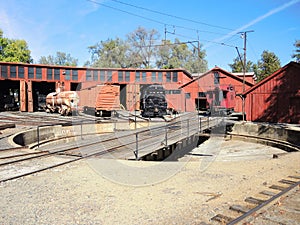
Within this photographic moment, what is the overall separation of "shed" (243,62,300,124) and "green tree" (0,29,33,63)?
61.6 meters

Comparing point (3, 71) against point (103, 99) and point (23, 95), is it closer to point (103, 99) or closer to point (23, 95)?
point (23, 95)

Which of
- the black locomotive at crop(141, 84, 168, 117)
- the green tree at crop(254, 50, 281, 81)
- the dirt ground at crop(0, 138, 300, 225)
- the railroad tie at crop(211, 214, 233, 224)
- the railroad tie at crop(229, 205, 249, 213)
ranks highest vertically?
the green tree at crop(254, 50, 281, 81)

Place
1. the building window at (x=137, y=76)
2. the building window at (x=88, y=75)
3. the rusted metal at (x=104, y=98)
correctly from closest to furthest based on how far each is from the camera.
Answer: the rusted metal at (x=104, y=98) → the building window at (x=88, y=75) → the building window at (x=137, y=76)

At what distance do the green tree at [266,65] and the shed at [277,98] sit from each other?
51.5 m

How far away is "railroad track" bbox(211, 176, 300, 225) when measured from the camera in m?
4.94

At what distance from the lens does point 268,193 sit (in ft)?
21.0

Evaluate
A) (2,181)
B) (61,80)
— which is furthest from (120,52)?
(2,181)

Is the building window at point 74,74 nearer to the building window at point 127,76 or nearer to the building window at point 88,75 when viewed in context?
the building window at point 88,75

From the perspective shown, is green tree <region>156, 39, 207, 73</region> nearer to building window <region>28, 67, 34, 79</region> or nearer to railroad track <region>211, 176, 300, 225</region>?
building window <region>28, 67, 34, 79</region>

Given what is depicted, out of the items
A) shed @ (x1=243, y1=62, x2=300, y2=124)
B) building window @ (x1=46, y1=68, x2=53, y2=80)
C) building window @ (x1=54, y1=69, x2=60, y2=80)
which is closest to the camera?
shed @ (x1=243, y1=62, x2=300, y2=124)

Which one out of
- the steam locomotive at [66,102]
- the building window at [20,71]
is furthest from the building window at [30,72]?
the steam locomotive at [66,102]

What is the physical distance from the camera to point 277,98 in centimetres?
2458

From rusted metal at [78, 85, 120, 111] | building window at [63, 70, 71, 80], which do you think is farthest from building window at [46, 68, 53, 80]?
rusted metal at [78, 85, 120, 111]

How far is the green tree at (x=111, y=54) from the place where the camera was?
225 ft
